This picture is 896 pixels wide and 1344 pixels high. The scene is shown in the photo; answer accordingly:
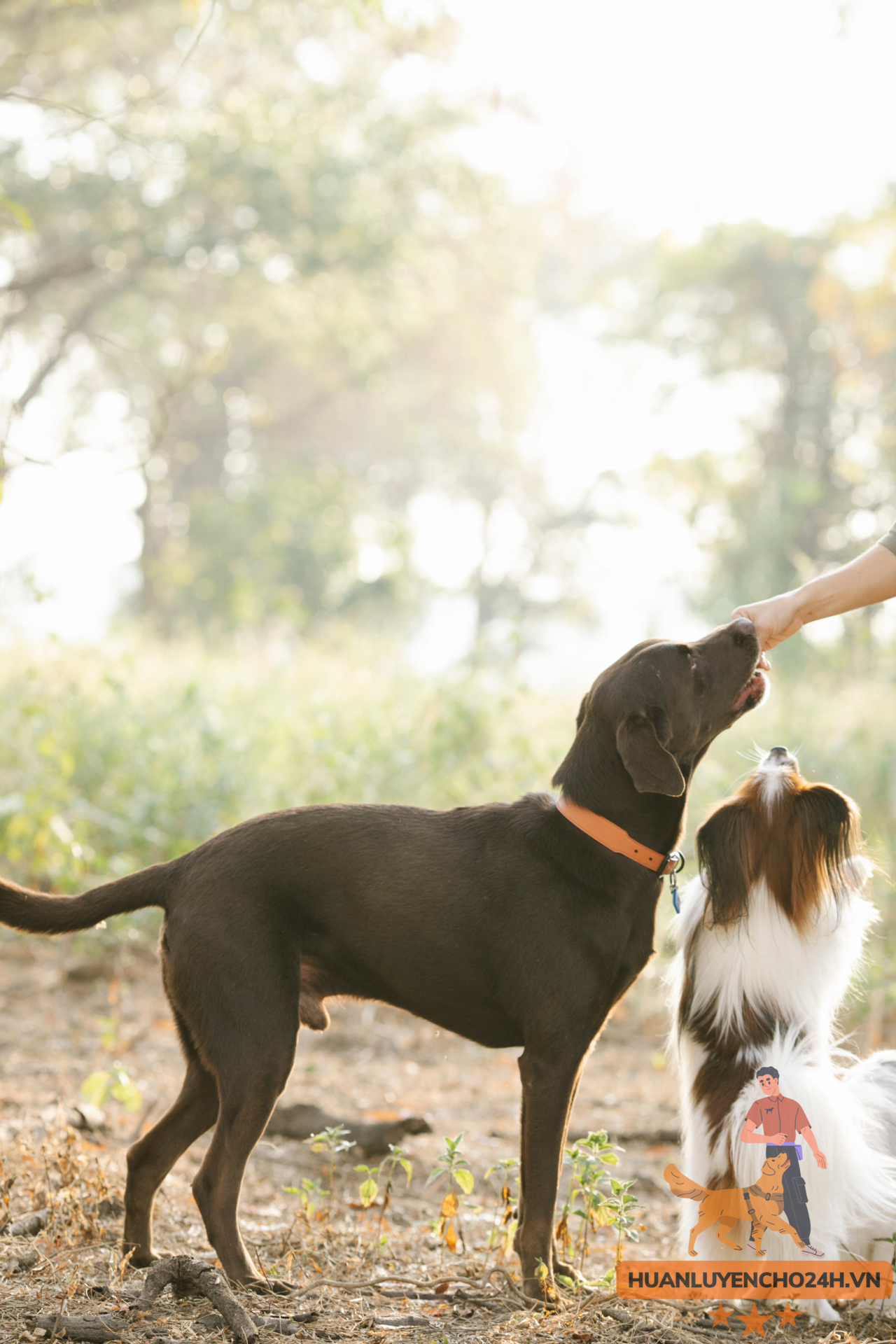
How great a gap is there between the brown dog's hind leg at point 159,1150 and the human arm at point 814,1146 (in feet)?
4.75

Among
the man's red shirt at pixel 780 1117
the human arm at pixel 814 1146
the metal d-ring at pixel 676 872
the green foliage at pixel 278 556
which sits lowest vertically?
the human arm at pixel 814 1146

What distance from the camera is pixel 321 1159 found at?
162 inches

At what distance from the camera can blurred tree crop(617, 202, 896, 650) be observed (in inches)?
733

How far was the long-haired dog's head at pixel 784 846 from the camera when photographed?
2.69m

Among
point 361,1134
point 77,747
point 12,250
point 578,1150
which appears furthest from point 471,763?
point 12,250

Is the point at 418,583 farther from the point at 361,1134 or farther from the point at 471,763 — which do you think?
the point at 361,1134

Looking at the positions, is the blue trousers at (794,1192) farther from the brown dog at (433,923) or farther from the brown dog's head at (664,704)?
the brown dog's head at (664,704)

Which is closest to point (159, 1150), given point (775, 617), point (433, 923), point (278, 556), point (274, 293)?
point (433, 923)

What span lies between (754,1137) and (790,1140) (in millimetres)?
80

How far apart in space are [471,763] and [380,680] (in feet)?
6.44

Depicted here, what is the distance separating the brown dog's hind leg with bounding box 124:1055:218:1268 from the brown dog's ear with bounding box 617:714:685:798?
1.34 metres

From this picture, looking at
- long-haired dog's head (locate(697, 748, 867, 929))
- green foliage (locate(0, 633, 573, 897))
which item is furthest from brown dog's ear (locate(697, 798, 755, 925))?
green foliage (locate(0, 633, 573, 897))

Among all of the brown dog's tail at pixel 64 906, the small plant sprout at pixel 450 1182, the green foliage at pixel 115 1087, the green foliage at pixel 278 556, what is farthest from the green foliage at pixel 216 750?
the green foliage at pixel 278 556

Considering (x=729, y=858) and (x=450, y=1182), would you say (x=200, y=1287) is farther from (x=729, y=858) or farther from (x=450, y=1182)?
(x=729, y=858)
